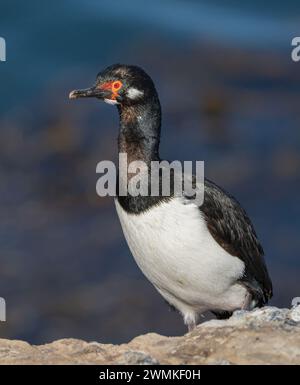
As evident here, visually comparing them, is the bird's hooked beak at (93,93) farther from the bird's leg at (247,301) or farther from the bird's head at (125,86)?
the bird's leg at (247,301)

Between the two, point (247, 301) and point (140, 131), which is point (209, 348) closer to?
point (247, 301)

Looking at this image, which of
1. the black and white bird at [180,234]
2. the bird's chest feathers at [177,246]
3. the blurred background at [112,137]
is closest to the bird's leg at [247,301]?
the black and white bird at [180,234]

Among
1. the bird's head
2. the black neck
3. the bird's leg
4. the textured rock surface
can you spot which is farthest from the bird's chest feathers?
the textured rock surface

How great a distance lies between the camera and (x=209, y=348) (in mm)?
7586

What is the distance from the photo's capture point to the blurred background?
13.9m

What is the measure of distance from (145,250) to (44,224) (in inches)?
226

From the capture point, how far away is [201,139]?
636 inches

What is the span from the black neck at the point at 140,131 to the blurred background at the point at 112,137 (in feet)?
13.3

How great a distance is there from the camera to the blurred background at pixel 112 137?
45.8 ft

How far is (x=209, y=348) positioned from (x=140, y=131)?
2.54 metres

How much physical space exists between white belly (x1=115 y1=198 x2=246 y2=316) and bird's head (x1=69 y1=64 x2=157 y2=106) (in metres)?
0.86

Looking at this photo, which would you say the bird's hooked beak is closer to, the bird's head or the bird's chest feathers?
the bird's head

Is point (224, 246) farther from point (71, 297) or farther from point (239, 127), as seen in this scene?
point (239, 127)

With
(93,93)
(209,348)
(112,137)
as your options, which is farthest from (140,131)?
(112,137)
